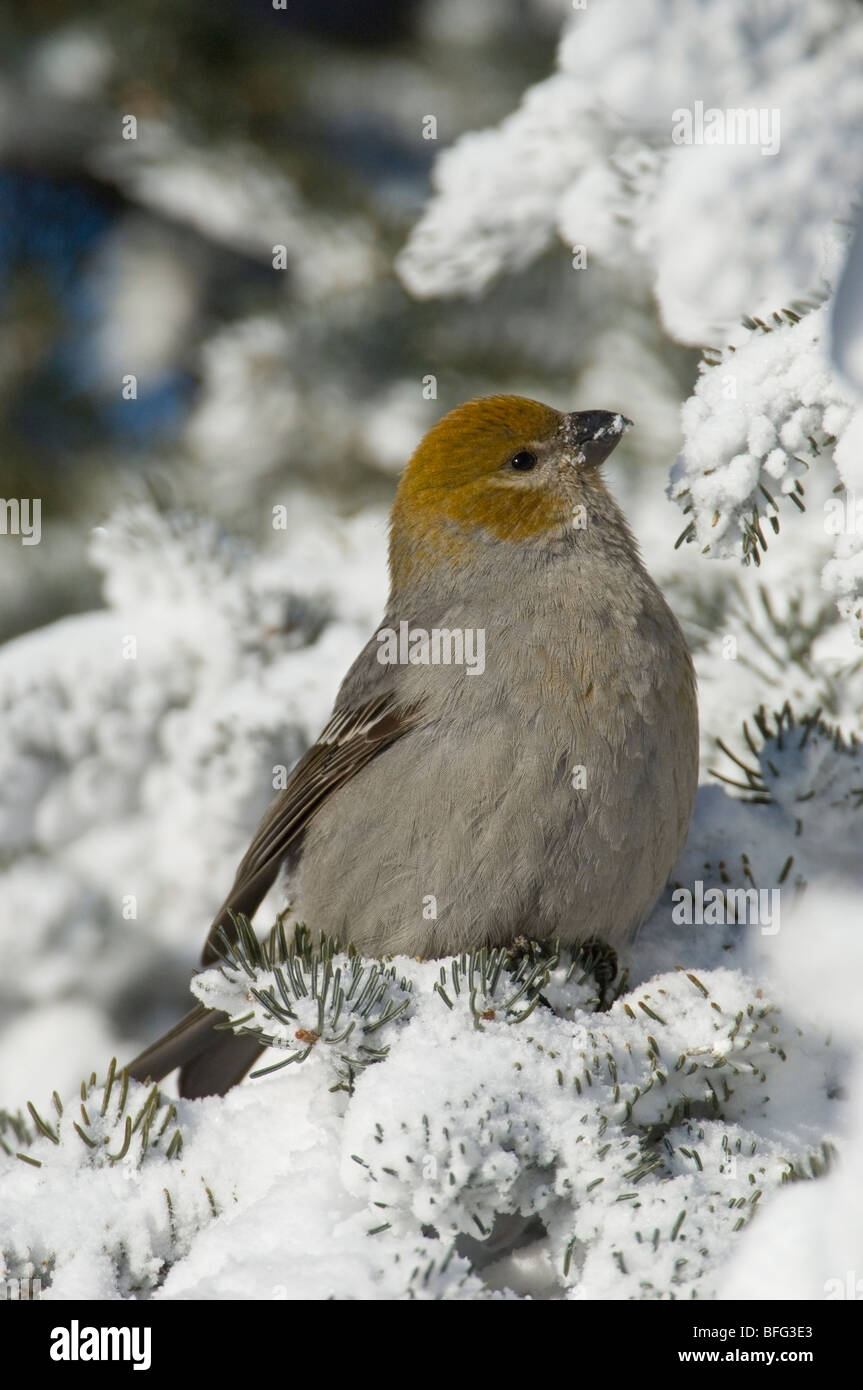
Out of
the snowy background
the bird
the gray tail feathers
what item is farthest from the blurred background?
the gray tail feathers

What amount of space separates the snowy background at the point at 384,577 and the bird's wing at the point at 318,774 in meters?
0.33

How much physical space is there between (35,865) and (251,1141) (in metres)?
1.63

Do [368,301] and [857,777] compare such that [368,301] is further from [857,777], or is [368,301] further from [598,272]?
[857,777]

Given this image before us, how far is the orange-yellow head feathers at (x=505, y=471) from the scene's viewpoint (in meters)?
3.16

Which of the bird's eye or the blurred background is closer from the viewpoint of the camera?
the bird's eye

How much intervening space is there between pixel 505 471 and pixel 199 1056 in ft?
5.58
